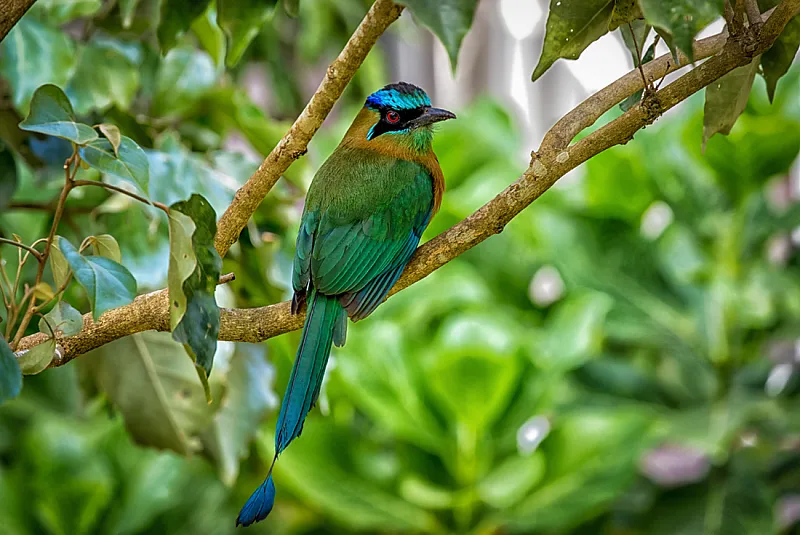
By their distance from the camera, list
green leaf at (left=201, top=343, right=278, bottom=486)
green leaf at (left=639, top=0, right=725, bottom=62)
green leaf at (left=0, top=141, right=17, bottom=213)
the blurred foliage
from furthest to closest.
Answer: the blurred foliage
green leaf at (left=201, top=343, right=278, bottom=486)
green leaf at (left=0, top=141, right=17, bottom=213)
green leaf at (left=639, top=0, right=725, bottom=62)

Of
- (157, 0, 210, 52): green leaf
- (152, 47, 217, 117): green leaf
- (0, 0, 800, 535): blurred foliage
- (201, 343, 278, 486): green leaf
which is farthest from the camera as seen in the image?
(0, 0, 800, 535): blurred foliage

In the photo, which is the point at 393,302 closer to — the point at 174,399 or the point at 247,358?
the point at 247,358

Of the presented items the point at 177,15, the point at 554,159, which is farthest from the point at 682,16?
the point at 177,15

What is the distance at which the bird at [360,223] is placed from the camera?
3.66ft

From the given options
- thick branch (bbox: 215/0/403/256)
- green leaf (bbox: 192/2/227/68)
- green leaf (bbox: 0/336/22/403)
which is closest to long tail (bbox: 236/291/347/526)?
thick branch (bbox: 215/0/403/256)

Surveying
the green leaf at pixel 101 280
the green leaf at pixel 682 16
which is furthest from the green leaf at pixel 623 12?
the green leaf at pixel 101 280

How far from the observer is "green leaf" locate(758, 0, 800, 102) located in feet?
3.21

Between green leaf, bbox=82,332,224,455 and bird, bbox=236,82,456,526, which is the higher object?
bird, bbox=236,82,456,526

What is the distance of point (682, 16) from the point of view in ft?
2.12

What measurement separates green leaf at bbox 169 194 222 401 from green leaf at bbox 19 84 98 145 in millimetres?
133

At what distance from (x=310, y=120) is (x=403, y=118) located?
52 cm

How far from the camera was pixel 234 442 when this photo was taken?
1565 mm

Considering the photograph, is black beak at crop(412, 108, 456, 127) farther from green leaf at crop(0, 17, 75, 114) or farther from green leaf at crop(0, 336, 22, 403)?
green leaf at crop(0, 336, 22, 403)

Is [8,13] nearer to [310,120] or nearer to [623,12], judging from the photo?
[310,120]
